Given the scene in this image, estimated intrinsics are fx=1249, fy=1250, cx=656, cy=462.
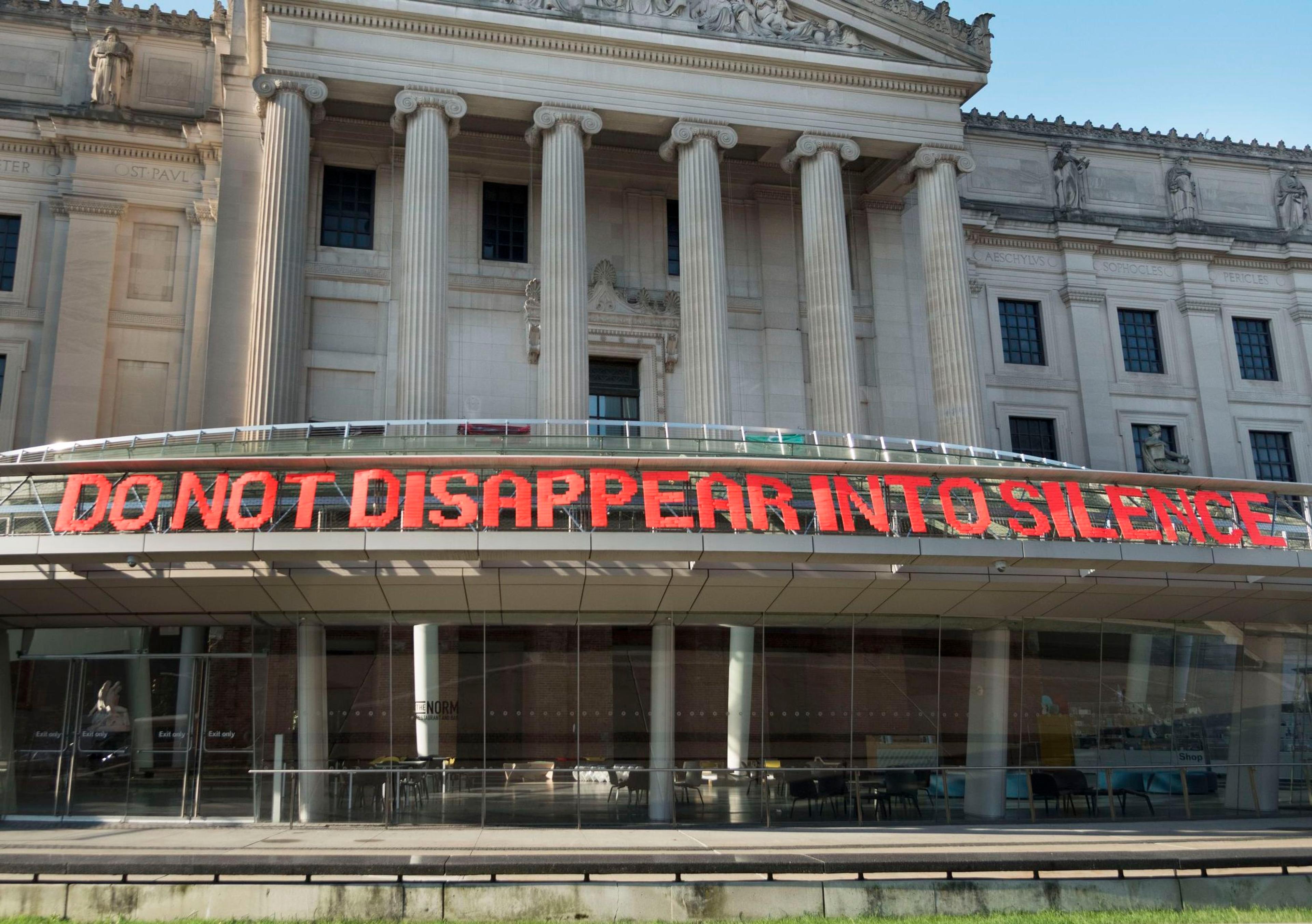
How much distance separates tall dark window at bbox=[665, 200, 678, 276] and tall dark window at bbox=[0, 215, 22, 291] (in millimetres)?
21917

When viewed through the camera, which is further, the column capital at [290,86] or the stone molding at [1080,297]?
the stone molding at [1080,297]

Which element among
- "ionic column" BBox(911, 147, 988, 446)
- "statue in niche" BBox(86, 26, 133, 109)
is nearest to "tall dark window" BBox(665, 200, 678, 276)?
"ionic column" BBox(911, 147, 988, 446)

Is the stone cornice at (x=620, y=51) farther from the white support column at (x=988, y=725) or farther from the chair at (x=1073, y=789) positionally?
the chair at (x=1073, y=789)

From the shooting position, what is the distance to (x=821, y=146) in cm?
4172

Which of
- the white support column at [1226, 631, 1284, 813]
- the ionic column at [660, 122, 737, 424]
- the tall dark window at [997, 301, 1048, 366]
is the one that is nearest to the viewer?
the white support column at [1226, 631, 1284, 813]

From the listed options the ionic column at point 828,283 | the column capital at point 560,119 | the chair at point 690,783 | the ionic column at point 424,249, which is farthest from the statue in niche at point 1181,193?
the chair at point 690,783

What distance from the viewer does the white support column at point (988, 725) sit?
93.4 ft

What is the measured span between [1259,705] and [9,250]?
1597 inches

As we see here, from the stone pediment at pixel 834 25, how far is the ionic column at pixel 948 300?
3924mm

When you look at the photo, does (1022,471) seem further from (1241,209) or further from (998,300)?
(1241,209)

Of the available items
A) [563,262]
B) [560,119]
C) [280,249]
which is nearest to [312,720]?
[280,249]

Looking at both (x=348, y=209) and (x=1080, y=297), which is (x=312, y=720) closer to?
(x=348, y=209)

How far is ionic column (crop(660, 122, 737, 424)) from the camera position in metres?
37.7

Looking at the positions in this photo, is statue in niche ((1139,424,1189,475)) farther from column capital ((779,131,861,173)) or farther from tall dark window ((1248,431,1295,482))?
column capital ((779,131,861,173))
